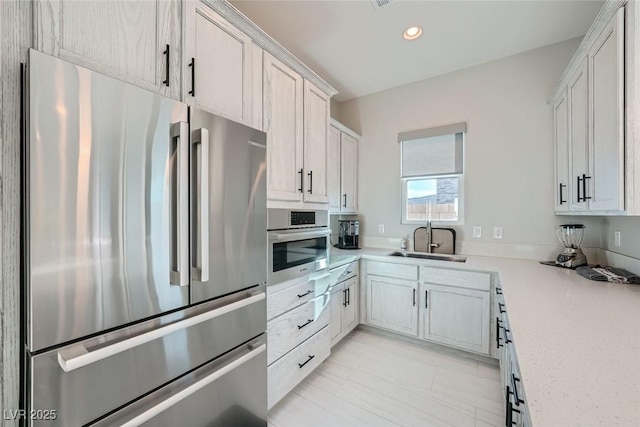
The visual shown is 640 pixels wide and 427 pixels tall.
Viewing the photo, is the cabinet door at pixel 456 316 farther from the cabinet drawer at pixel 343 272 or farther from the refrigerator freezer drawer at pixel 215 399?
the refrigerator freezer drawer at pixel 215 399

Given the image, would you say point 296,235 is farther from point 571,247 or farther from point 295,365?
point 571,247

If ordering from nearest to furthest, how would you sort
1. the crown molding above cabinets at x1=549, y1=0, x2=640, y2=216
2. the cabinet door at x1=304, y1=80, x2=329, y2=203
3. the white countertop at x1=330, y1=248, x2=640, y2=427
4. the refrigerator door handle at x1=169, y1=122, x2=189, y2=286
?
the white countertop at x1=330, y1=248, x2=640, y2=427 → the refrigerator door handle at x1=169, y1=122, x2=189, y2=286 → the crown molding above cabinets at x1=549, y1=0, x2=640, y2=216 → the cabinet door at x1=304, y1=80, x2=329, y2=203

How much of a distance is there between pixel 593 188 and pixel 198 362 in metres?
2.36

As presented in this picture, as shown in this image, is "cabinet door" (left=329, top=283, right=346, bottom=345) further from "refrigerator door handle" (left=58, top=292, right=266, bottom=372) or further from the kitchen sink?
"refrigerator door handle" (left=58, top=292, right=266, bottom=372)

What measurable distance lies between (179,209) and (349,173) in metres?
2.40

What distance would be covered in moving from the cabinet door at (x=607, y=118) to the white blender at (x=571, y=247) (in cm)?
67

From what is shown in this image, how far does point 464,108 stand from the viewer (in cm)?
275

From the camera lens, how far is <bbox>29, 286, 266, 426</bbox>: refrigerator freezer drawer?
2.45 feet

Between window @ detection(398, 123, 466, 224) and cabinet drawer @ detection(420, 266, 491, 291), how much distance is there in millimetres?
742

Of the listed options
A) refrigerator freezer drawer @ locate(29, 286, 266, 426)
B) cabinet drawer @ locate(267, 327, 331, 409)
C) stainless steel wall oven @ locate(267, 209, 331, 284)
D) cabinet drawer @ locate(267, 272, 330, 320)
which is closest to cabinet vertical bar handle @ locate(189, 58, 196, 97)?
stainless steel wall oven @ locate(267, 209, 331, 284)

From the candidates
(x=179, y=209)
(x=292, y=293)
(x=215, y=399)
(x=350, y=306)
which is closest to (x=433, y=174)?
(x=350, y=306)

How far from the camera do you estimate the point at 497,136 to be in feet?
8.54

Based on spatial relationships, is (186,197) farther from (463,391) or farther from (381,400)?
(463,391)

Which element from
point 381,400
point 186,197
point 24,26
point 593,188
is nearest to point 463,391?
point 381,400
